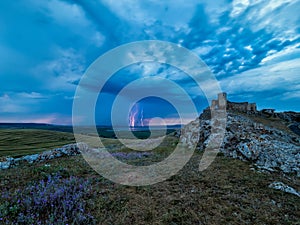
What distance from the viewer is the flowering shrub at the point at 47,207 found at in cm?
439

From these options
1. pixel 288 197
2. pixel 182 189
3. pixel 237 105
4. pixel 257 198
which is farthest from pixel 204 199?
pixel 237 105

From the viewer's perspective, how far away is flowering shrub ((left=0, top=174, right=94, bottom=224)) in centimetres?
439

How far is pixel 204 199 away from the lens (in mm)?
5930

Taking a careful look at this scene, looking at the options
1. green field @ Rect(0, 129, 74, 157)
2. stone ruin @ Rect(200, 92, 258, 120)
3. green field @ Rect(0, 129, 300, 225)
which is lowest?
green field @ Rect(0, 129, 74, 157)

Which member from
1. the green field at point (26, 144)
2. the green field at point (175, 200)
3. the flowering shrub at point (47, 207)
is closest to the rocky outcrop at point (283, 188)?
the green field at point (175, 200)

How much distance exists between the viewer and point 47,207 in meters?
5.06

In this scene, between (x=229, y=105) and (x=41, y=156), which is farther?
(x=229, y=105)

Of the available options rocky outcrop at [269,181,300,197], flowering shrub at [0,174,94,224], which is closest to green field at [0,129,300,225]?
flowering shrub at [0,174,94,224]

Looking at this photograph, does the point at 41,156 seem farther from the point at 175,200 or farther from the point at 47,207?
the point at 175,200

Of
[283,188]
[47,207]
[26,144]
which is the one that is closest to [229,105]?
[283,188]

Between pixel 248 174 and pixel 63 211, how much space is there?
8.60 metres

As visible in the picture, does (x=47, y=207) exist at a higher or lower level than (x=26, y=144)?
higher

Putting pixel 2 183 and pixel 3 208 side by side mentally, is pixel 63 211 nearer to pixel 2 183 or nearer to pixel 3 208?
pixel 3 208

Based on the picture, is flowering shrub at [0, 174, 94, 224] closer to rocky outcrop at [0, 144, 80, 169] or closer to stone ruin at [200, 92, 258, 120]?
rocky outcrop at [0, 144, 80, 169]
